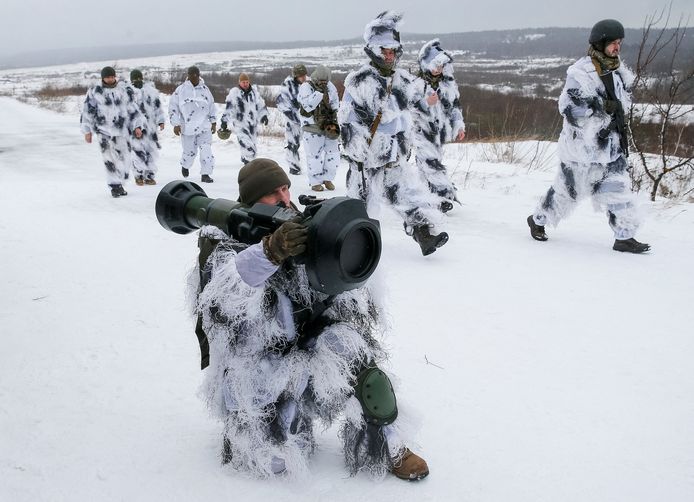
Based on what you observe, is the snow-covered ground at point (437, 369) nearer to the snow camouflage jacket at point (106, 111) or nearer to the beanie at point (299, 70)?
the snow camouflage jacket at point (106, 111)

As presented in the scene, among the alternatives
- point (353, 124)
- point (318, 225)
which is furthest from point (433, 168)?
point (318, 225)

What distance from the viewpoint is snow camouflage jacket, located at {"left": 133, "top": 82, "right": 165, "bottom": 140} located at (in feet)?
26.1

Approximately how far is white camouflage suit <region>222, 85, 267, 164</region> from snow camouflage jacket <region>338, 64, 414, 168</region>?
17.2ft

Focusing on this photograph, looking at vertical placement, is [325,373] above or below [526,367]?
above

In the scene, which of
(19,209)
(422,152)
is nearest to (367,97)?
(422,152)

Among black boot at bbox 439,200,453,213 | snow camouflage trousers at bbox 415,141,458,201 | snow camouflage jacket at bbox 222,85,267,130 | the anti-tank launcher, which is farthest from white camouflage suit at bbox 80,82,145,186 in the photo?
the anti-tank launcher

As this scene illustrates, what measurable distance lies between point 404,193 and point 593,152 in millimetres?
1537

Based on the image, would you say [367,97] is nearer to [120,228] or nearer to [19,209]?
[120,228]

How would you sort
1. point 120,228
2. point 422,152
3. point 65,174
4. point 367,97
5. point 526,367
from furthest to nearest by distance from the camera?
point 65,174 → point 422,152 → point 120,228 → point 367,97 → point 526,367

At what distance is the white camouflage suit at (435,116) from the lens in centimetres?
581

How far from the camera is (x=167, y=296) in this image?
382 cm

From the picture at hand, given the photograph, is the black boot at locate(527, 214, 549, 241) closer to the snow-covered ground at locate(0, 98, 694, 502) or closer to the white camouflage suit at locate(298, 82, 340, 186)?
the snow-covered ground at locate(0, 98, 694, 502)

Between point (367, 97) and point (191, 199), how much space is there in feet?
8.63

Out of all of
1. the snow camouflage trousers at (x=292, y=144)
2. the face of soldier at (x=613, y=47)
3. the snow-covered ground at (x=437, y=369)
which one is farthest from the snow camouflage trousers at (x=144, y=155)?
the face of soldier at (x=613, y=47)
